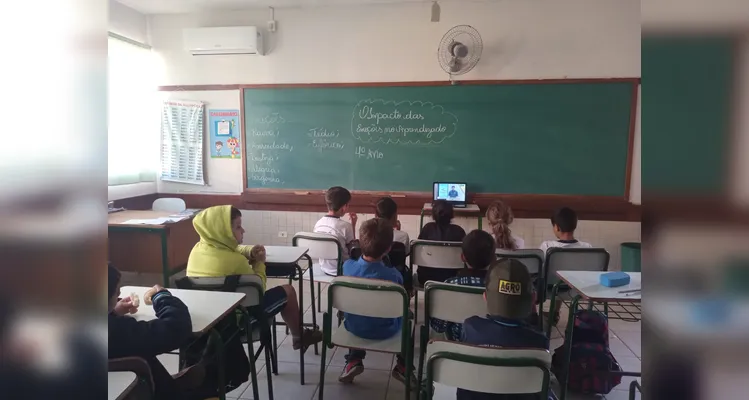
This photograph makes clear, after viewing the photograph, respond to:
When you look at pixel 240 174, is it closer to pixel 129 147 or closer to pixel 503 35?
pixel 129 147

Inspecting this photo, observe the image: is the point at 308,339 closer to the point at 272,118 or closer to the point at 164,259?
the point at 164,259

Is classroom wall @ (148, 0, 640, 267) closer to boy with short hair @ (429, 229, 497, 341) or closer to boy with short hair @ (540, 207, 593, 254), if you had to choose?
boy with short hair @ (540, 207, 593, 254)

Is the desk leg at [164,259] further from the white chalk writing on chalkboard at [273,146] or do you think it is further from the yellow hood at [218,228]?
the yellow hood at [218,228]

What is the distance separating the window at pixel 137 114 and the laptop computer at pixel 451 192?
3.18 metres

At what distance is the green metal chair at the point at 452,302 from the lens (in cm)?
188

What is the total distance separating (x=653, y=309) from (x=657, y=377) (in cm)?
4

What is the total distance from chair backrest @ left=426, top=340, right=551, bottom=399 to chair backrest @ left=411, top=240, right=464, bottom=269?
132 centimetres

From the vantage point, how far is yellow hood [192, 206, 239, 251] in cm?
228

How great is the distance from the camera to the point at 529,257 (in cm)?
263

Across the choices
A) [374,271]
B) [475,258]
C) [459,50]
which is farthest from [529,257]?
[459,50]

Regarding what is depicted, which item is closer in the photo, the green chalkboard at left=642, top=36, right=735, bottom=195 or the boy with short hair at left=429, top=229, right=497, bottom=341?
the green chalkboard at left=642, top=36, right=735, bottom=195

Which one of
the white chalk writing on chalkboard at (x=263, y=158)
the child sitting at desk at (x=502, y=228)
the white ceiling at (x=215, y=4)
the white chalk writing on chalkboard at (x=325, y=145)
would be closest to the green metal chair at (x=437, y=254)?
the child sitting at desk at (x=502, y=228)

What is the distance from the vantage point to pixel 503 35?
4.30 metres

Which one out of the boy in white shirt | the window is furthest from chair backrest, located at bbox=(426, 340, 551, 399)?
the window
